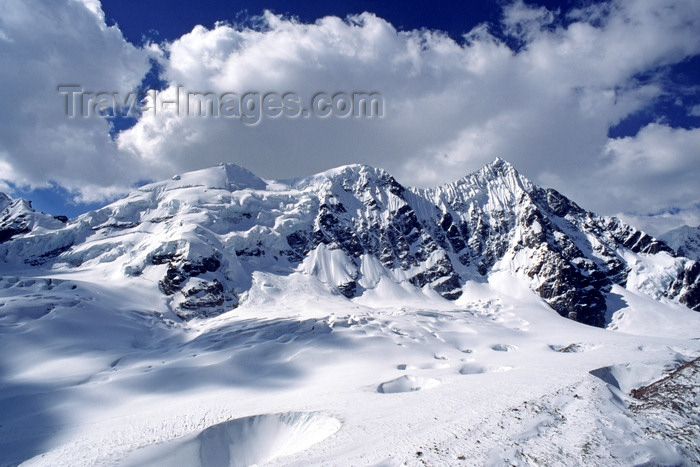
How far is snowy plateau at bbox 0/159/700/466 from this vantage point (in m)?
27.7

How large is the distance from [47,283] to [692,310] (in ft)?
789

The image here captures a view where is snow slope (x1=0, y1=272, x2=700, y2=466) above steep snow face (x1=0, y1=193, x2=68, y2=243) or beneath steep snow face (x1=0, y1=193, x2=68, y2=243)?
beneath

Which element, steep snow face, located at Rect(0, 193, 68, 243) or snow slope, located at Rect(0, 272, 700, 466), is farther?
steep snow face, located at Rect(0, 193, 68, 243)

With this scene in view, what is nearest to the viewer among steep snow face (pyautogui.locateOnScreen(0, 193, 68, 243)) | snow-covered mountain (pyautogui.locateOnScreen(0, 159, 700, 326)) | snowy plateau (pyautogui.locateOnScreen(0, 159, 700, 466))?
snowy plateau (pyautogui.locateOnScreen(0, 159, 700, 466))

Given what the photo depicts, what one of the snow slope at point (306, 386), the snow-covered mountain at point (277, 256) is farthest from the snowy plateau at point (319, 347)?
the snow-covered mountain at point (277, 256)

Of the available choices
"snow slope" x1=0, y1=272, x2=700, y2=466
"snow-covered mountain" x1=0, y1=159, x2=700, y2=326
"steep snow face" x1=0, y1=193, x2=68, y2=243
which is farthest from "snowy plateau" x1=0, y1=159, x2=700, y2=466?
"steep snow face" x1=0, y1=193, x2=68, y2=243

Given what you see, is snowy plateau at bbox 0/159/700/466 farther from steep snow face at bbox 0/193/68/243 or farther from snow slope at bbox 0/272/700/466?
steep snow face at bbox 0/193/68/243

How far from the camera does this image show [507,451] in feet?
76.4

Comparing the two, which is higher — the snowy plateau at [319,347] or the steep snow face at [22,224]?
the steep snow face at [22,224]

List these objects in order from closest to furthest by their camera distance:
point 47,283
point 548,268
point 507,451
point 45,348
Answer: point 507,451 → point 45,348 → point 47,283 → point 548,268

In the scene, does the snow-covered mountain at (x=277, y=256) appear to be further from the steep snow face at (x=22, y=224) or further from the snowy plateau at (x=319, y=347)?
the snowy plateau at (x=319, y=347)

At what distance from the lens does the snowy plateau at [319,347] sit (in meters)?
27.7

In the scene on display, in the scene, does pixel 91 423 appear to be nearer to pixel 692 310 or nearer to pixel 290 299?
pixel 290 299

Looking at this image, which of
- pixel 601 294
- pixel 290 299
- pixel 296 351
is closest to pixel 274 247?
pixel 290 299
